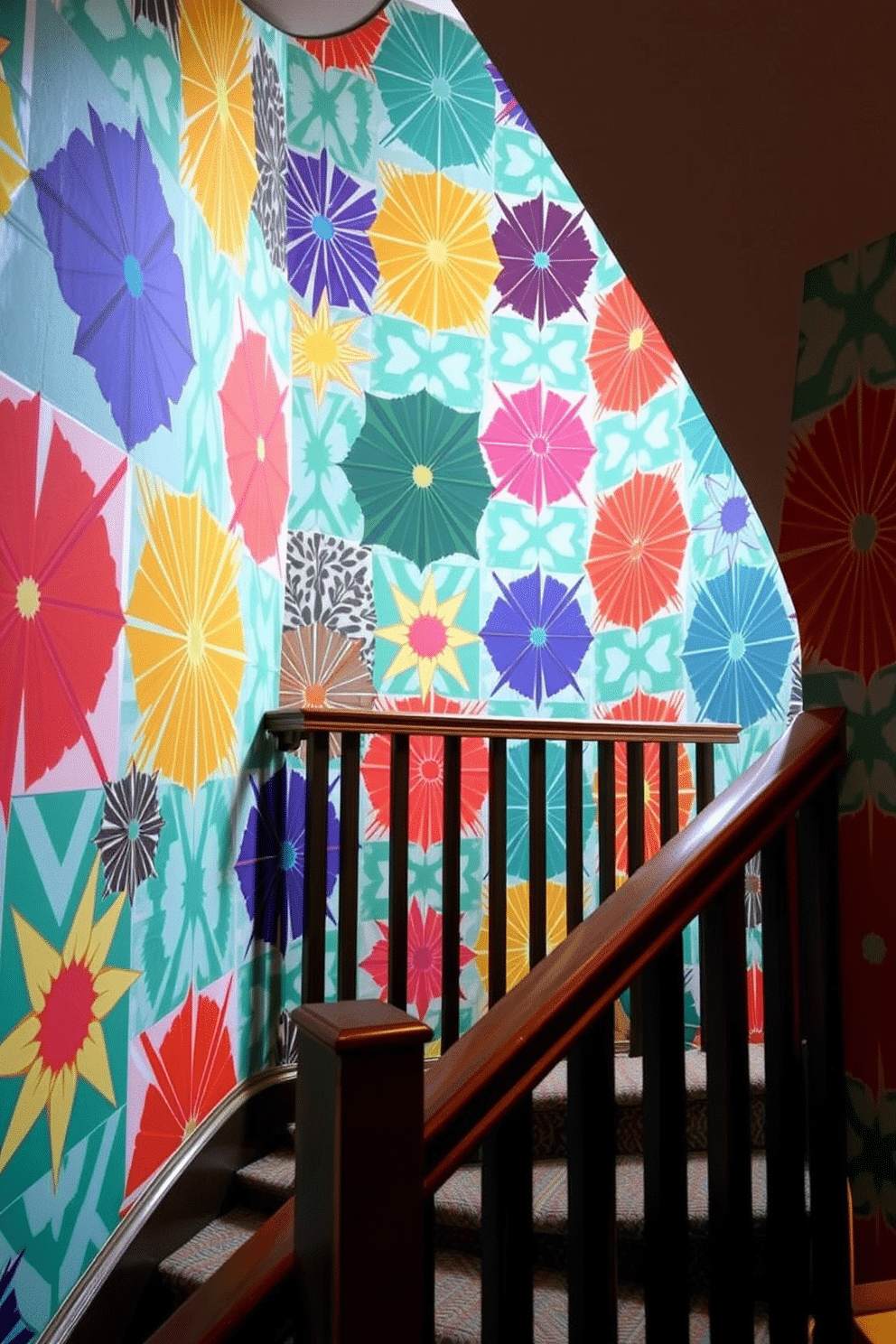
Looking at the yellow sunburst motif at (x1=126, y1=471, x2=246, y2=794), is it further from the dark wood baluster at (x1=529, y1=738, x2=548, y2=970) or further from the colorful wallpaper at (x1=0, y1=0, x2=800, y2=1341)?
the dark wood baluster at (x1=529, y1=738, x2=548, y2=970)

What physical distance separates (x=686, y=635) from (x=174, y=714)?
192cm

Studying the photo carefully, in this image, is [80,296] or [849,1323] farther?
[80,296]

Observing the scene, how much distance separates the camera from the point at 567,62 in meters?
1.46

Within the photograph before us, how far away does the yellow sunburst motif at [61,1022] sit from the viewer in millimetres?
1509

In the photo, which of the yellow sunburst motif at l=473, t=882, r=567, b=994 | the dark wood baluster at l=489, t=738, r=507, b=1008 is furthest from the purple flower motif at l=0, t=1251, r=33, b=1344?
the yellow sunburst motif at l=473, t=882, r=567, b=994

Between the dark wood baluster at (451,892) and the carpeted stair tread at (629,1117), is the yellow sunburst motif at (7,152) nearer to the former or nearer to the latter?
the dark wood baluster at (451,892)

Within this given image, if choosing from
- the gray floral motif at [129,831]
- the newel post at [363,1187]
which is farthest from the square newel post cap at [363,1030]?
the gray floral motif at [129,831]

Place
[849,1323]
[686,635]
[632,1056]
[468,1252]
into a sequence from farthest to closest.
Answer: [686,635], [632,1056], [468,1252], [849,1323]

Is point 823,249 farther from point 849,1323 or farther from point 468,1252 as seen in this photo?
point 468,1252

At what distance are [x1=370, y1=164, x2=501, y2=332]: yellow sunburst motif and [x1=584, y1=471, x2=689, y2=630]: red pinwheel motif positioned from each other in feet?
2.54

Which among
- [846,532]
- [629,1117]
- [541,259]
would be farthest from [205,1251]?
[541,259]

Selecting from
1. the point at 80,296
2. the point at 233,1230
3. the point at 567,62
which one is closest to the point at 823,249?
the point at 567,62

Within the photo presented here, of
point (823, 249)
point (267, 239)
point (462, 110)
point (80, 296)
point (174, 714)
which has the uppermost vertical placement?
point (462, 110)

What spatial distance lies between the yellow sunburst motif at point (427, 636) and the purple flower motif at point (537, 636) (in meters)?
0.12
